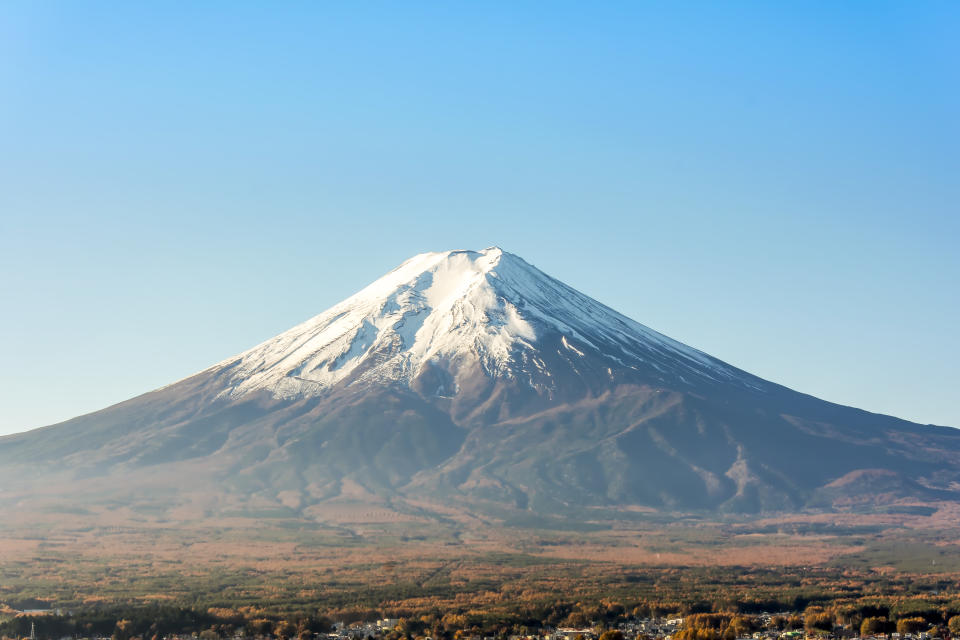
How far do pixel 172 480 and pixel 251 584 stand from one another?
88.9 metres

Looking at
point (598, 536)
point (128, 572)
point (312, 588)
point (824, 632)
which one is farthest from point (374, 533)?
point (824, 632)

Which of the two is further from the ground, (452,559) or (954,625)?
(452,559)

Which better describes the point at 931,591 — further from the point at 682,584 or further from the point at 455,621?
the point at 455,621

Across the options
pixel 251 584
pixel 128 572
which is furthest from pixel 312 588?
pixel 128 572

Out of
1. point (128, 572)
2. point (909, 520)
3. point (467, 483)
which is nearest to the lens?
point (128, 572)

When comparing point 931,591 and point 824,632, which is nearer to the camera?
point 824,632

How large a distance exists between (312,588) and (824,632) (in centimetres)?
4723

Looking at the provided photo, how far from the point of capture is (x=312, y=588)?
110125 millimetres

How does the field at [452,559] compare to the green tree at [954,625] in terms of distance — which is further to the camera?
the field at [452,559]

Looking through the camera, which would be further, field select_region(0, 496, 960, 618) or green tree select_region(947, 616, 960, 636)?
field select_region(0, 496, 960, 618)

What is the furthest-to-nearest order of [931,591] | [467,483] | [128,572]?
[467,483] < [128,572] < [931,591]

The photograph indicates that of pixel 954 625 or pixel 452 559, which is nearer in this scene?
pixel 954 625

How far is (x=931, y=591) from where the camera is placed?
Result: 10700 cm

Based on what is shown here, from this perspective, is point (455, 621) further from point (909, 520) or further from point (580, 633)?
point (909, 520)
